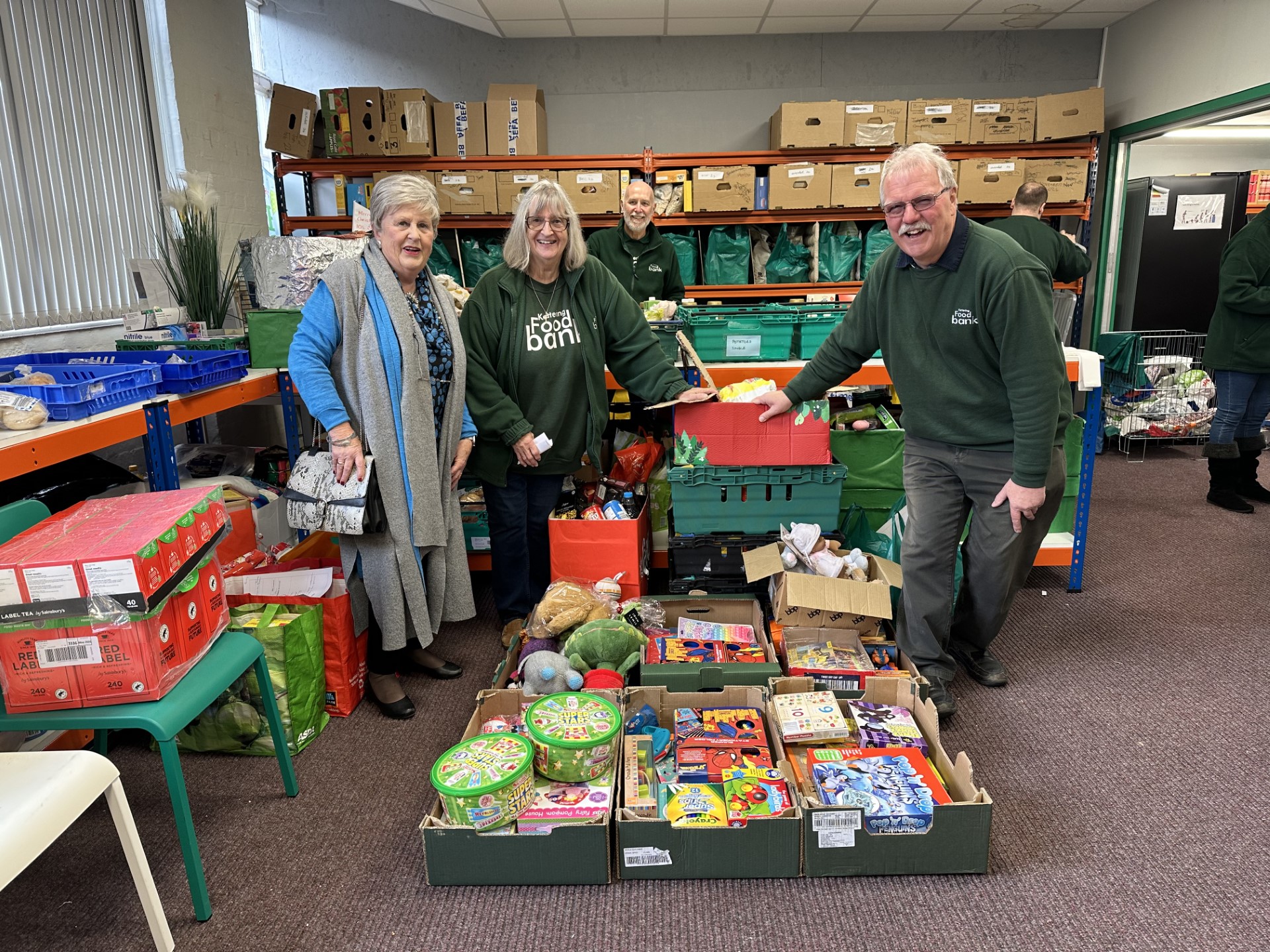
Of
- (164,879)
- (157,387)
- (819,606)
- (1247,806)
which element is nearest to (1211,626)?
(1247,806)

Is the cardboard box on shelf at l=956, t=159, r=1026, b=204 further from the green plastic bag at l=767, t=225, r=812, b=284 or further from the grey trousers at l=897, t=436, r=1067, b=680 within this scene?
the grey trousers at l=897, t=436, r=1067, b=680

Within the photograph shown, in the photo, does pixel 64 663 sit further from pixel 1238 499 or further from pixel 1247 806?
pixel 1238 499

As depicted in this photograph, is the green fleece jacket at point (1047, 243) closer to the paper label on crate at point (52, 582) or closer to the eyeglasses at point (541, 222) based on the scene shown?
the eyeglasses at point (541, 222)

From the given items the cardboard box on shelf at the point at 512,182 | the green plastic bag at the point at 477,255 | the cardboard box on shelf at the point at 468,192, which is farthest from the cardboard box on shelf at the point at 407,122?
the green plastic bag at the point at 477,255

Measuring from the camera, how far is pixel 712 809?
183 cm

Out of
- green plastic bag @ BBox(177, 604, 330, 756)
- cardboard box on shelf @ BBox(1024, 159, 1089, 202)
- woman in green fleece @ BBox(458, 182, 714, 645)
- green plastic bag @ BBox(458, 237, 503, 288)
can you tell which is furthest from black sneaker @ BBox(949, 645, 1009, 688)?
green plastic bag @ BBox(458, 237, 503, 288)

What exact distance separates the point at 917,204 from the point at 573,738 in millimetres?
1543

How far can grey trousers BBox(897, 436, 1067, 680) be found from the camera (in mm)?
2307

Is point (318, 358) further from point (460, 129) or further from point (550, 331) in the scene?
point (460, 129)

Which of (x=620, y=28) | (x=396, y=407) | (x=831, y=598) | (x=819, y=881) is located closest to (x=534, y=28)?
(x=620, y=28)

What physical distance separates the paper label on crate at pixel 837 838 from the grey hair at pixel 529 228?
72.2 inches

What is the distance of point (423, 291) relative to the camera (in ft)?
8.15

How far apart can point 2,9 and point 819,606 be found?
3.85 meters

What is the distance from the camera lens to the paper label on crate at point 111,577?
5.13ft
